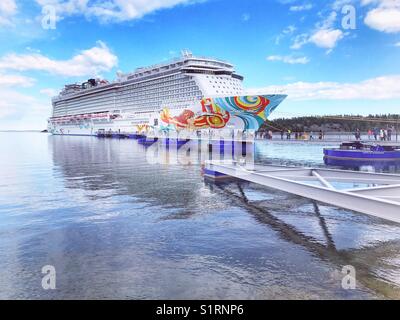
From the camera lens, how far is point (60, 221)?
989 centimetres

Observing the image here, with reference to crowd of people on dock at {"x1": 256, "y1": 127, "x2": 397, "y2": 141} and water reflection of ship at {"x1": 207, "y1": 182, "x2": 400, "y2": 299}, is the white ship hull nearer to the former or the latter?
crowd of people on dock at {"x1": 256, "y1": 127, "x2": 397, "y2": 141}

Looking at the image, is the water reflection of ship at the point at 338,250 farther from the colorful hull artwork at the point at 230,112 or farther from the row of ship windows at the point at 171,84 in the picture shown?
the row of ship windows at the point at 171,84

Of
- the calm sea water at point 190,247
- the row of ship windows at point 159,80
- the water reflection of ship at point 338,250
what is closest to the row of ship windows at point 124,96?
the row of ship windows at point 159,80

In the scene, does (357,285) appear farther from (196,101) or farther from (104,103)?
(104,103)

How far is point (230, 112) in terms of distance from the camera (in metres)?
48.2

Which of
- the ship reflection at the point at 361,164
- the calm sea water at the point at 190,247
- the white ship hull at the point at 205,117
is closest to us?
the calm sea water at the point at 190,247

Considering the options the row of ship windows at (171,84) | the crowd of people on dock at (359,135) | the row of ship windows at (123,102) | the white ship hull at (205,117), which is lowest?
the crowd of people on dock at (359,135)

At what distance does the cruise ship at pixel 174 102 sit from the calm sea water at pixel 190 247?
34.3m

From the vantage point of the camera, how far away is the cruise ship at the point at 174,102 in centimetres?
4766

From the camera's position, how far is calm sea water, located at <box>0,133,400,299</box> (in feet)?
18.6

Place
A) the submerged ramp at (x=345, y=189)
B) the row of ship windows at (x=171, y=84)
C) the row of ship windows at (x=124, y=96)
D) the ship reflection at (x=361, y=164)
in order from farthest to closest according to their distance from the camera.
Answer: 1. the row of ship windows at (x=171, y=84)
2. the row of ship windows at (x=124, y=96)
3. the ship reflection at (x=361, y=164)
4. the submerged ramp at (x=345, y=189)

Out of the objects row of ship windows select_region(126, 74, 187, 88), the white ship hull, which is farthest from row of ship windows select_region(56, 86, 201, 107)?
the white ship hull

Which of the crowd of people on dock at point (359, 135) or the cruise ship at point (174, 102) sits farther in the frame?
the cruise ship at point (174, 102)
